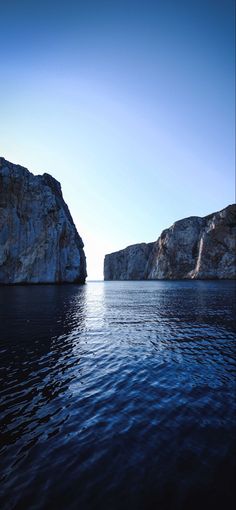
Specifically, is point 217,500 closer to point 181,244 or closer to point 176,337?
point 176,337

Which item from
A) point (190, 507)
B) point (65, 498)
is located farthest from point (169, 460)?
point (65, 498)

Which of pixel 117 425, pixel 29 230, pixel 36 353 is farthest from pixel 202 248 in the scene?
pixel 117 425

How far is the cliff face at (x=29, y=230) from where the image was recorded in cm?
9325

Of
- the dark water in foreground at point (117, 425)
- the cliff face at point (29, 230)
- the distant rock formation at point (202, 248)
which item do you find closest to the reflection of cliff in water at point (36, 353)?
the dark water in foreground at point (117, 425)

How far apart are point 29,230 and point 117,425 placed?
3790 inches

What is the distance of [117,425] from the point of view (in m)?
9.88

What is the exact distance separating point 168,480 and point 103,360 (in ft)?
33.4

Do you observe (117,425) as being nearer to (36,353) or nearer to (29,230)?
(36,353)

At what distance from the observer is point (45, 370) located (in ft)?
50.9

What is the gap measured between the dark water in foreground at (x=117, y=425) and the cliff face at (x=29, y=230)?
79510 mm

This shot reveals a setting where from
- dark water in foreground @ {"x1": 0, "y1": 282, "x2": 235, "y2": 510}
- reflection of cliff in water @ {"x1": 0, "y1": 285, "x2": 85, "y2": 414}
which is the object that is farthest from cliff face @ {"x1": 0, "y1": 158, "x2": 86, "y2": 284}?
dark water in foreground @ {"x1": 0, "y1": 282, "x2": 235, "y2": 510}

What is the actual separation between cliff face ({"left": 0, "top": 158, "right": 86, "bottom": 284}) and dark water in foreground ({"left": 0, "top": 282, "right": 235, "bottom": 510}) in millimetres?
79510

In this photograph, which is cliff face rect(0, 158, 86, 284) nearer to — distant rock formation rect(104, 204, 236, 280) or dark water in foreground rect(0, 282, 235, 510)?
distant rock formation rect(104, 204, 236, 280)

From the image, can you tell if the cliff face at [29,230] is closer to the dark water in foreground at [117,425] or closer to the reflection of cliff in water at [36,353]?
the reflection of cliff in water at [36,353]
